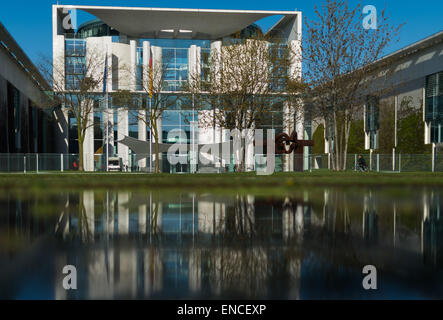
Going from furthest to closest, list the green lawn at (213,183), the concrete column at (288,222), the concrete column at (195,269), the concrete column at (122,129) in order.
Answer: the concrete column at (122,129) → the green lawn at (213,183) → the concrete column at (288,222) → the concrete column at (195,269)

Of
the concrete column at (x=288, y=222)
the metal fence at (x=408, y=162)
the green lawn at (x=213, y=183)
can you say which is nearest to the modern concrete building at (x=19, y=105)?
the green lawn at (x=213, y=183)

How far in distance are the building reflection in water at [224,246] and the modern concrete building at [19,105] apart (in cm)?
2786

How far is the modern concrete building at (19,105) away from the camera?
37250 mm

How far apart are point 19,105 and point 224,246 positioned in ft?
141

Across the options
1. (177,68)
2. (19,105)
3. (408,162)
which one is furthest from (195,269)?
(177,68)

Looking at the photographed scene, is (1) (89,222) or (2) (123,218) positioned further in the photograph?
(2) (123,218)

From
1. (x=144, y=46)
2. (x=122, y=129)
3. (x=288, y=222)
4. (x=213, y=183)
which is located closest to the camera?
(x=288, y=222)

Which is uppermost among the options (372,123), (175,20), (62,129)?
(175,20)

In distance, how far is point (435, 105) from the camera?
123 feet

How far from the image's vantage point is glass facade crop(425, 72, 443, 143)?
36719mm

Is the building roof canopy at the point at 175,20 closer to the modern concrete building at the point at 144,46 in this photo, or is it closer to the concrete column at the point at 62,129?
the modern concrete building at the point at 144,46

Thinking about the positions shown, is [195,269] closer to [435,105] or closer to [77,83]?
[77,83]

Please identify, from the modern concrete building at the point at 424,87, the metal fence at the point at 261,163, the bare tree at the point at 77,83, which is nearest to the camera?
the metal fence at the point at 261,163
